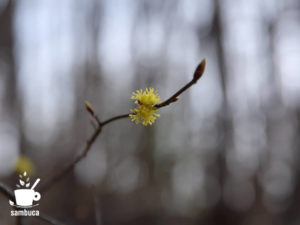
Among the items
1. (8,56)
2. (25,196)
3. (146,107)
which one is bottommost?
(25,196)

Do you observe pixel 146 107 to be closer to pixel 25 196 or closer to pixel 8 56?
pixel 25 196

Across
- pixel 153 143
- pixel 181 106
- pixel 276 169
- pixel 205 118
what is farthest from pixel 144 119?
pixel 276 169

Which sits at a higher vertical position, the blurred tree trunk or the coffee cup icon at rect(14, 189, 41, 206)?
the blurred tree trunk

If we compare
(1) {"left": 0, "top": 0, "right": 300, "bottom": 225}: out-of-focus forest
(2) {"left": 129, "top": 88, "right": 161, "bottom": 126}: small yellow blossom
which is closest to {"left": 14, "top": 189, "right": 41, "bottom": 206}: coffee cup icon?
(2) {"left": 129, "top": 88, "right": 161, "bottom": 126}: small yellow blossom

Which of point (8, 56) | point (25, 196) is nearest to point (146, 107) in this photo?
point (25, 196)

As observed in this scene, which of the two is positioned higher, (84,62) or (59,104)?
(84,62)

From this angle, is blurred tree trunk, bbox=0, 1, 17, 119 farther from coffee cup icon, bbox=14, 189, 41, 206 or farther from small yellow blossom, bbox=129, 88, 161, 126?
small yellow blossom, bbox=129, 88, 161, 126

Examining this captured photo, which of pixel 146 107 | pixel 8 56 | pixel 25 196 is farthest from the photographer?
pixel 8 56

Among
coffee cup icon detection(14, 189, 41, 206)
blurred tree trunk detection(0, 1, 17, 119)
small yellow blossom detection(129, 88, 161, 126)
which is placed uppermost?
blurred tree trunk detection(0, 1, 17, 119)

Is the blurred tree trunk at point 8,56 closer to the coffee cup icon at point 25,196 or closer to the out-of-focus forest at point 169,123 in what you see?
the out-of-focus forest at point 169,123

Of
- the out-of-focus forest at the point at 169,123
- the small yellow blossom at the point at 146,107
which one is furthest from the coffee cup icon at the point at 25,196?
the out-of-focus forest at the point at 169,123

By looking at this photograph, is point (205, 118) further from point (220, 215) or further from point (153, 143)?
point (220, 215)
